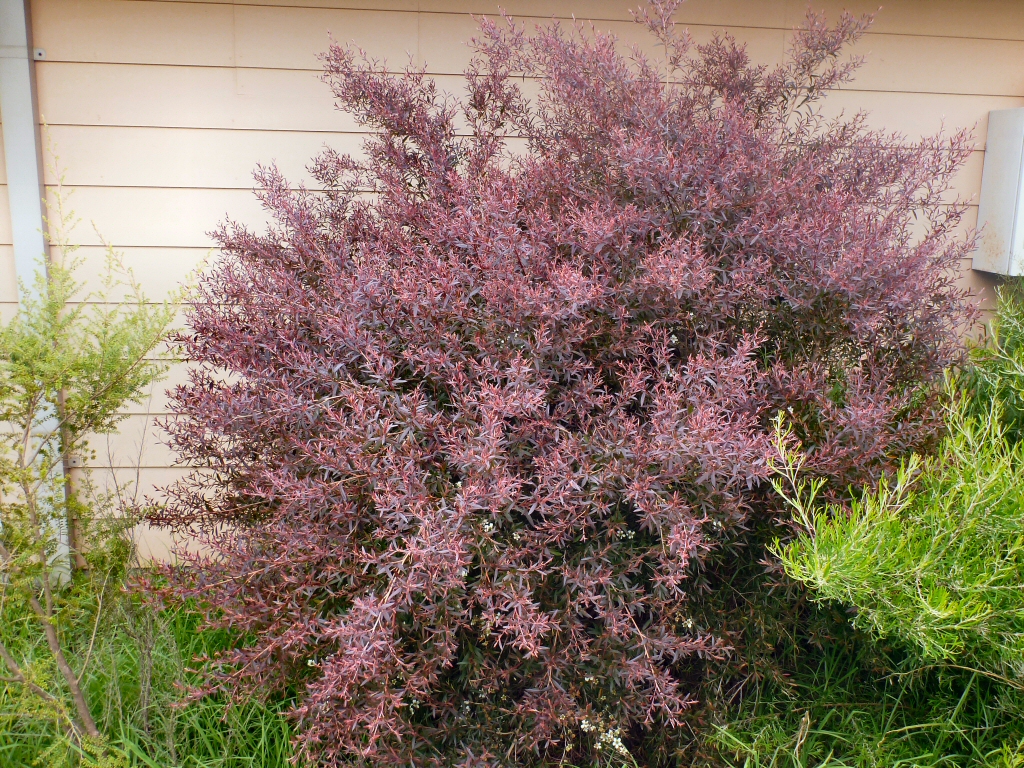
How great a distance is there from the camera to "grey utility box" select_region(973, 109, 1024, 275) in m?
2.85

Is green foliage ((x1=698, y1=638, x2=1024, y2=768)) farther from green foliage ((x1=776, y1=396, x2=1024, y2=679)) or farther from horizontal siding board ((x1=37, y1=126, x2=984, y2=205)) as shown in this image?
horizontal siding board ((x1=37, y1=126, x2=984, y2=205))

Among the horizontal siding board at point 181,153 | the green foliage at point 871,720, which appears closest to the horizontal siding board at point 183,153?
the horizontal siding board at point 181,153

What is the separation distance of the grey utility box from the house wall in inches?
16.4

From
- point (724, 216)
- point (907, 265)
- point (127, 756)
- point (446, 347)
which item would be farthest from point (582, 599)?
point (127, 756)

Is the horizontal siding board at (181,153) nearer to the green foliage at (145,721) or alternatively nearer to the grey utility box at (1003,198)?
the green foliage at (145,721)

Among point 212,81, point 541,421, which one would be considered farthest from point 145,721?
point 212,81

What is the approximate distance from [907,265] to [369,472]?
4.73 feet

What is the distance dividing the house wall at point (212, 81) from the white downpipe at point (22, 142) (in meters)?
0.06

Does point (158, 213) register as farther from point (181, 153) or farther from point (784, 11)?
point (784, 11)

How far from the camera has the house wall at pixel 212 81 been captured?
2.77 m

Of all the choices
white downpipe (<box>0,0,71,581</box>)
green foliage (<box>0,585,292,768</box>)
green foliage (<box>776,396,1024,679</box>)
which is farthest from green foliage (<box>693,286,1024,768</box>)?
white downpipe (<box>0,0,71,581</box>)

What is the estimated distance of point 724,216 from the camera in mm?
1907

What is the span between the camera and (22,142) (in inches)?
108

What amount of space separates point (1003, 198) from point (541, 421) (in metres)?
2.54
